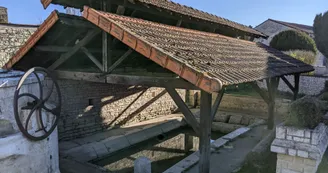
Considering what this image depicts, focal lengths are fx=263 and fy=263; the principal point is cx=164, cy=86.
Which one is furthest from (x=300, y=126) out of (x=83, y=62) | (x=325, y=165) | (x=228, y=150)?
(x=83, y=62)

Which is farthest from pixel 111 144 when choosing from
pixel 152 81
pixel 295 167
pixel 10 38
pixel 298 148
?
pixel 298 148

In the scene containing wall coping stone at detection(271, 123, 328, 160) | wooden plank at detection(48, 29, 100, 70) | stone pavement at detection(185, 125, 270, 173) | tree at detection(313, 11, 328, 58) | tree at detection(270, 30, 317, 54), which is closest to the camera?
wall coping stone at detection(271, 123, 328, 160)

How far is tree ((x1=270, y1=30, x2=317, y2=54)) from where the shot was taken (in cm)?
1920

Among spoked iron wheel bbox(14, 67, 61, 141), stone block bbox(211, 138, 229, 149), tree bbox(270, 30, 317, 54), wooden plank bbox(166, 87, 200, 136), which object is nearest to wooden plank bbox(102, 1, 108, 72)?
spoked iron wheel bbox(14, 67, 61, 141)

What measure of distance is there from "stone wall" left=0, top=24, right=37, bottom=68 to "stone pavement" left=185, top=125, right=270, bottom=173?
7.05 m

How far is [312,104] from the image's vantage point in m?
4.09

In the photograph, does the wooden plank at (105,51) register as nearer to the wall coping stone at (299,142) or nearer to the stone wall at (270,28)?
the wall coping stone at (299,142)

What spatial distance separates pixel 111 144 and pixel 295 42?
55.4 feet

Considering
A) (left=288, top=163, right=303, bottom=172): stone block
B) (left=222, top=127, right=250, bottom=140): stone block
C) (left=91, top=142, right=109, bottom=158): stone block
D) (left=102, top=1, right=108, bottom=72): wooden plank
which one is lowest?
(left=91, top=142, right=109, bottom=158): stone block

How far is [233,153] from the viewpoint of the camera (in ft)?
23.4

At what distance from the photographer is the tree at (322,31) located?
49.2 feet

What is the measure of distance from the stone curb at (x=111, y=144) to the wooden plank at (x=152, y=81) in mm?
2696

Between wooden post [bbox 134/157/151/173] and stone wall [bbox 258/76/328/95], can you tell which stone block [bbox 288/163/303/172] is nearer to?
wooden post [bbox 134/157/151/173]

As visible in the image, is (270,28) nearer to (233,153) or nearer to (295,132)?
(233,153)
